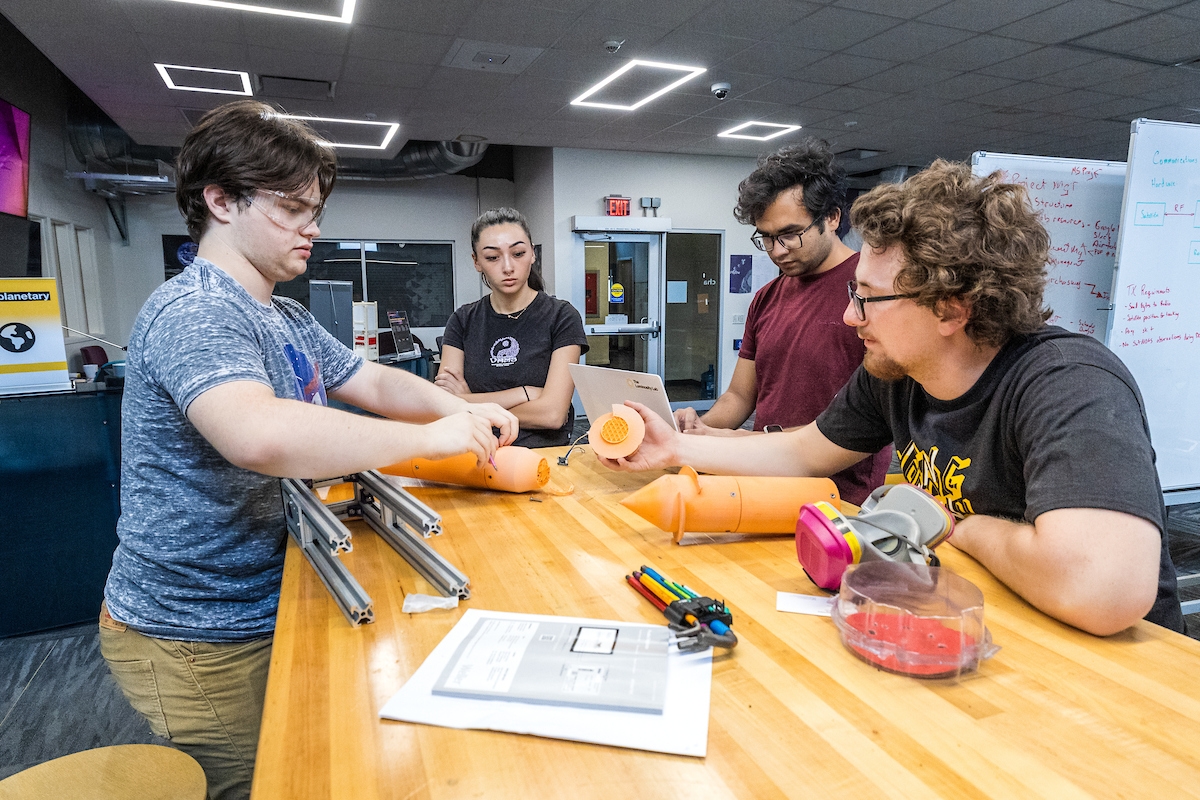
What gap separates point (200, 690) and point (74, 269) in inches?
295

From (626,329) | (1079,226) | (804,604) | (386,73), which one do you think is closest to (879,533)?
(804,604)

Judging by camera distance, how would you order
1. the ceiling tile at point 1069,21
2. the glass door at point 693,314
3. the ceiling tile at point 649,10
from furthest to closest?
the glass door at point 693,314
the ceiling tile at point 1069,21
the ceiling tile at point 649,10

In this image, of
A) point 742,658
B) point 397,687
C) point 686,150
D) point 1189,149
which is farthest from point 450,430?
point 686,150

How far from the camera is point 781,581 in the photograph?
3.70ft

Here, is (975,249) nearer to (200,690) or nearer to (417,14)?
(200,690)

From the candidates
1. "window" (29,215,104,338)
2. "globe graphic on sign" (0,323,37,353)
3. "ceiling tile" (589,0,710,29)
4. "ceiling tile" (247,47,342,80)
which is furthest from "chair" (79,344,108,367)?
"ceiling tile" (589,0,710,29)

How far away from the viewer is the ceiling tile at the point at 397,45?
418 centimetres

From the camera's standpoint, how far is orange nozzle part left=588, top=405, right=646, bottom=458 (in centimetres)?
157

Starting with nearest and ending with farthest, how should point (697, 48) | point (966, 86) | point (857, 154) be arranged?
point (697, 48)
point (966, 86)
point (857, 154)

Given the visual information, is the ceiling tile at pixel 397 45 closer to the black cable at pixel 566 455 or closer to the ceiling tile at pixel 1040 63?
the black cable at pixel 566 455

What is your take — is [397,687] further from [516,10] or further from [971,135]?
[971,135]

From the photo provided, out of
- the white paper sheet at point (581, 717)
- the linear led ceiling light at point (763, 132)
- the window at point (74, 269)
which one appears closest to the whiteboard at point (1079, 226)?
the white paper sheet at point (581, 717)

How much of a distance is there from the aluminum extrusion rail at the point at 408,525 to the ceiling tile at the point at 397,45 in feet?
12.3

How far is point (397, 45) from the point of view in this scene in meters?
4.38
